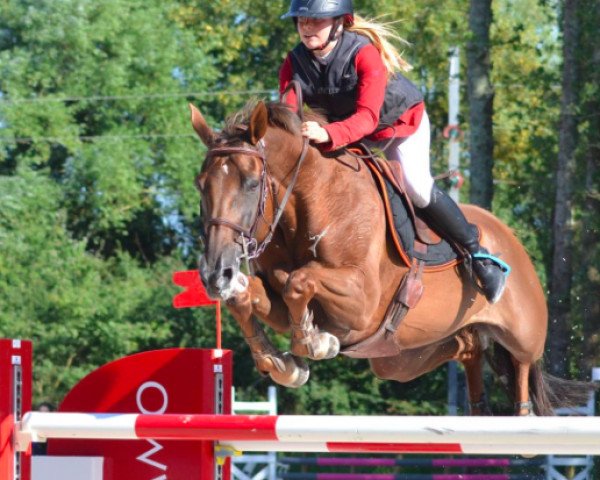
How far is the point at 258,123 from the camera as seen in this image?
4863mm

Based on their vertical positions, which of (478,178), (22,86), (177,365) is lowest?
(177,365)

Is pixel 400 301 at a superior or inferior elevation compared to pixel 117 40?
inferior

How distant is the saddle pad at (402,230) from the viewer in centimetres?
545

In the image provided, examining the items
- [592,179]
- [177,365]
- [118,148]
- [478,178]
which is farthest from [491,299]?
[118,148]

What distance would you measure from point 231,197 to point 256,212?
14cm

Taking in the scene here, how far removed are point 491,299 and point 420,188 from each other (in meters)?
0.72

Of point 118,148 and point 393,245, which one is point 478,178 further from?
point 393,245

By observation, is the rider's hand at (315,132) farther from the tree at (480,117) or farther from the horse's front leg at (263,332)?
the tree at (480,117)

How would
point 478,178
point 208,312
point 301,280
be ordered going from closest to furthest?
point 301,280 → point 478,178 → point 208,312

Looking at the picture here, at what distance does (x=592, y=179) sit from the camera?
16.4 m

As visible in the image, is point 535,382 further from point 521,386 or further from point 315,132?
point 315,132

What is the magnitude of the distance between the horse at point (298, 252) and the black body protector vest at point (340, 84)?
0.87ft

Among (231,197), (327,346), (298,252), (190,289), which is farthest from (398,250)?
(190,289)

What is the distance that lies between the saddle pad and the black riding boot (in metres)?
0.09
